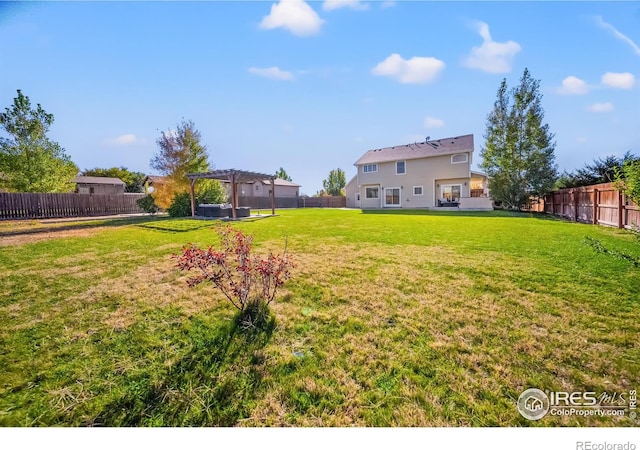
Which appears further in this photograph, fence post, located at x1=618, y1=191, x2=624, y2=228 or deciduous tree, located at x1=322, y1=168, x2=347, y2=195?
deciduous tree, located at x1=322, y1=168, x2=347, y2=195

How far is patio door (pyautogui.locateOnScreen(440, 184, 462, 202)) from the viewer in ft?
78.9

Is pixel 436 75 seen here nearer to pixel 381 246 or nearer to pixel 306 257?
pixel 381 246

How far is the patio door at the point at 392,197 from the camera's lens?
26.9 m

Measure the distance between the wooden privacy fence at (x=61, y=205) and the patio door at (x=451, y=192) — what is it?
2703cm

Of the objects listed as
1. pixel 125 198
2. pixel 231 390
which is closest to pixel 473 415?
pixel 231 390

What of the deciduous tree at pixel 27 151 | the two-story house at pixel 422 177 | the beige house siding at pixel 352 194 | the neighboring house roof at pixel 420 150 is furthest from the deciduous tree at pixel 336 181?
the deciduous tree at pixel 27 151

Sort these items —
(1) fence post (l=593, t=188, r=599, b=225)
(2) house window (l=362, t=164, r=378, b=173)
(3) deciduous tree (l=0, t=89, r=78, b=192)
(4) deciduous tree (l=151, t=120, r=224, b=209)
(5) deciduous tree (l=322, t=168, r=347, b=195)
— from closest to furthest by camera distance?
(1) fence post (l=593, t=188, r=599, b=225) < (3) deciduous tree (l=0, t=89, r=78, b=192) < (4) deciduous tree (l=151, t=120, r=224, b=209) < (2) house window (l=362, t=164, r=378, b=173) < (5) deciduous tree (l=322, t=168, r=347, b=195)

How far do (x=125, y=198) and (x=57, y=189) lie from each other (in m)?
4.20

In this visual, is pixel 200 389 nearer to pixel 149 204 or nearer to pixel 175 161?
pixel 175 161

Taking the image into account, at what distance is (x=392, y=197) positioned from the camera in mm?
27219

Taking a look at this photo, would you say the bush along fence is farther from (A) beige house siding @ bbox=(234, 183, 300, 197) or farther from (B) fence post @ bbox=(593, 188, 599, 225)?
(A) beige house siding @ bbox=(234, 183, 300, 197)

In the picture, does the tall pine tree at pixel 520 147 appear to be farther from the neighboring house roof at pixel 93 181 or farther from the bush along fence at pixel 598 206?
the neighboring house roof at pixel 93 181

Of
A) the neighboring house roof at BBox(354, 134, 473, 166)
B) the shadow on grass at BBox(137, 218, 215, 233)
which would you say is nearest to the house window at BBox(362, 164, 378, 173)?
the neighboring house roof at BBox(354, 134, 473, 166)

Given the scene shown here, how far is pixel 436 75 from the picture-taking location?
8.00 metres
